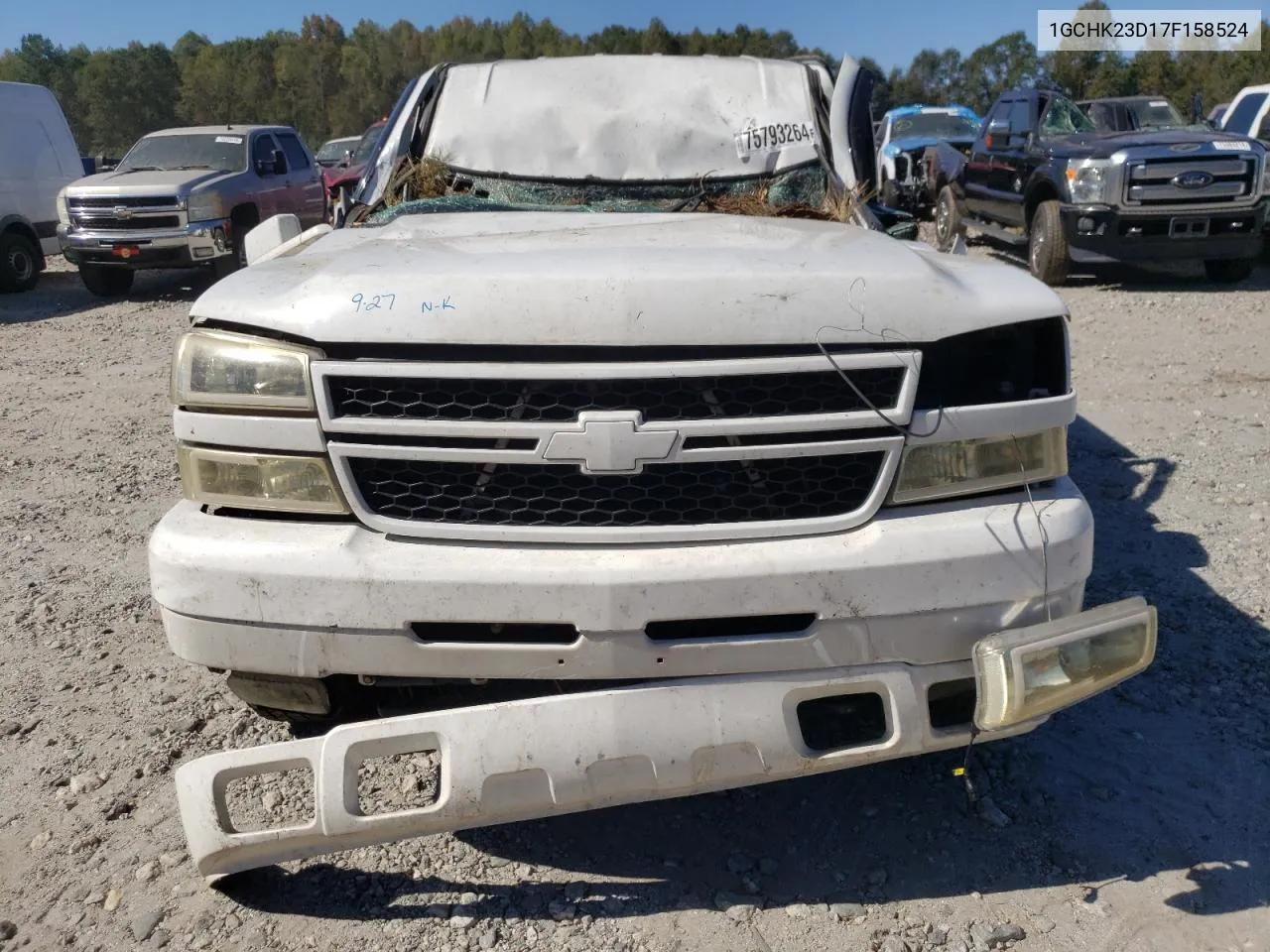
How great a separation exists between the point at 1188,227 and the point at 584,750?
9499 millimetres

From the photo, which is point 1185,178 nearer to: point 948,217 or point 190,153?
point 948,217

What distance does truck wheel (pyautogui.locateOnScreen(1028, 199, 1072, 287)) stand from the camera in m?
9.96

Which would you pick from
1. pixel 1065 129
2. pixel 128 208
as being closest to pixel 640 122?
pixel 1065 129

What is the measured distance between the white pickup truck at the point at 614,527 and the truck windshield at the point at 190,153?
11.4m

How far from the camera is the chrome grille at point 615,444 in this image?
207 cm

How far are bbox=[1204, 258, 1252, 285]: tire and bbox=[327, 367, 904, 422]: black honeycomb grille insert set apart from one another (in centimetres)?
985

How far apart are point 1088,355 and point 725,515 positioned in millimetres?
6351

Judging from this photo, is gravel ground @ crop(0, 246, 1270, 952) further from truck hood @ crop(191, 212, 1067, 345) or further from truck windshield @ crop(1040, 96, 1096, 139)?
truck windshield @ crop(1040, 96, 1096, 139)

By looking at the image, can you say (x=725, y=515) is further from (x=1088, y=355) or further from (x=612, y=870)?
(x=1088, y=355)

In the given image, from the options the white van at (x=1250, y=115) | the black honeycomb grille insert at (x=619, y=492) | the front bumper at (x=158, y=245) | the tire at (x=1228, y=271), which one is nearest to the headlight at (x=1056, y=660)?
the black honeycomb grille insert at (x=619, y=492)

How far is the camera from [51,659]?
3504 mm

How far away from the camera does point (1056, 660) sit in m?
2.06

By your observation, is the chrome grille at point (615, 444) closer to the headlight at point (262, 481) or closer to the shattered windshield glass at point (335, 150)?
the headlight at point (262, 481)

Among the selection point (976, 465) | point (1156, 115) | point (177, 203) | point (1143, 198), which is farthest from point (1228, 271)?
point (177, 203)
